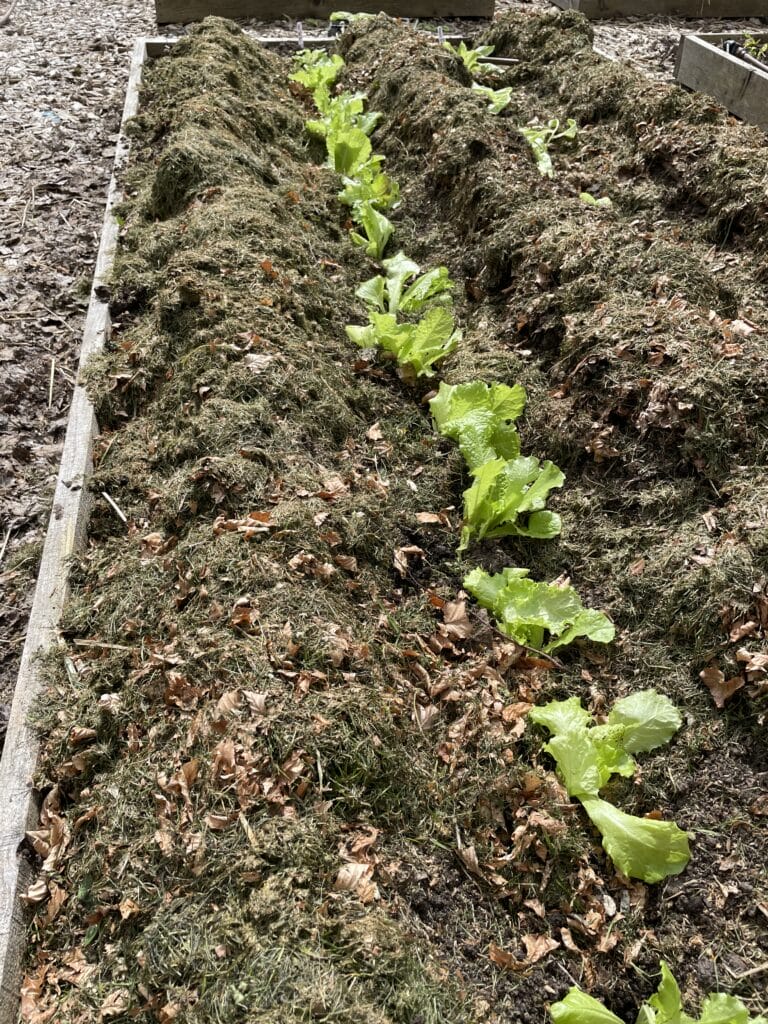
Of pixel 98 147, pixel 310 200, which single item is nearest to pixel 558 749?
pixel 310 200

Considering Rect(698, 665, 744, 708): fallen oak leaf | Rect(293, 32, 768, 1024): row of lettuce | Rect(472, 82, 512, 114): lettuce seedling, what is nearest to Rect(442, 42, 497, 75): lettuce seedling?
Rect(472, 82, 512, 114): lettuce seedling

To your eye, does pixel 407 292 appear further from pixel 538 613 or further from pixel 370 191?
pixel 538 613

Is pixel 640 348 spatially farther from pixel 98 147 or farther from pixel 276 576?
pixel 98 147

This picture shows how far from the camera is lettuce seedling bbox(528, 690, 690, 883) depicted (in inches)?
95.1

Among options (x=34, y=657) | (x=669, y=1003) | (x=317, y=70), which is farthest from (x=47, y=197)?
(x=669, y=1003)

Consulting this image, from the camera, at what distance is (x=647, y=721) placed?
273 cm

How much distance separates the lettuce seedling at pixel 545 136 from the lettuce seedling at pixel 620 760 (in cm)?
436

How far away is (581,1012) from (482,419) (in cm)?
247

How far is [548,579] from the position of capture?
11.1 feet

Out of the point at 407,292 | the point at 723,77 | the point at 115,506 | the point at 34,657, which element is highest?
the point at 723,77

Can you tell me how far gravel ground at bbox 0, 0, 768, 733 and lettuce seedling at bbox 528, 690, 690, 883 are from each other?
86.4 inches

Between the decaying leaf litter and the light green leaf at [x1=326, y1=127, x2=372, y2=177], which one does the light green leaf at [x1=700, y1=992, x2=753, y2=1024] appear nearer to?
the decaying leaf litter

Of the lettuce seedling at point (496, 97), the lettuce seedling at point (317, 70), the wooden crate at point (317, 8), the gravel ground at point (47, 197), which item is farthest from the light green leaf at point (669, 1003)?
the wooden crate at point (317, 8)

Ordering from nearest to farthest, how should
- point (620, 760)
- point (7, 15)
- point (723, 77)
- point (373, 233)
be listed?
1. point (620, 760)
2. point (373, 233)
3. point (723, 77)
4. point (7, 15)
